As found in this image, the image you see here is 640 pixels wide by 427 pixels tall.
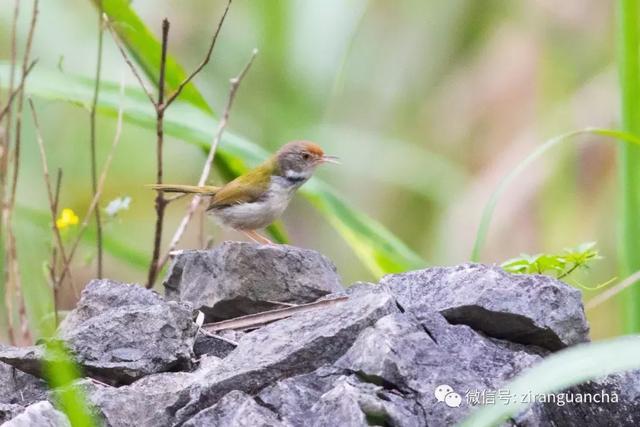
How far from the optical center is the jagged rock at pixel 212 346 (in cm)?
A: 279

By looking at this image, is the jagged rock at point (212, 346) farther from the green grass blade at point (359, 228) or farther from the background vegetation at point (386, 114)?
the background vegetation at point (386, 114)

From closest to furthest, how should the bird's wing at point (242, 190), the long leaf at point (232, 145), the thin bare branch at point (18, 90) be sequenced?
the thin bare branch at point (18, 90) → the long leaf at point (232, 145) → the bird's wing at point (242, 190)

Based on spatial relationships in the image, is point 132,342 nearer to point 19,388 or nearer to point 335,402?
point 19,388

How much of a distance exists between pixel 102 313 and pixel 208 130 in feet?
3.19

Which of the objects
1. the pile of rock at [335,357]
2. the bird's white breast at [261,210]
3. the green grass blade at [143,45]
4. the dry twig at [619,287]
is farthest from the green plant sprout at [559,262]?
the bird's white breast at [261,210]

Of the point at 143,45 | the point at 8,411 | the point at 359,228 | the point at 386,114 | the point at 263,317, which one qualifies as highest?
the point at 386,114

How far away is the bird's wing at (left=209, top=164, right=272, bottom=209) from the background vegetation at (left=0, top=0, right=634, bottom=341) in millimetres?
938

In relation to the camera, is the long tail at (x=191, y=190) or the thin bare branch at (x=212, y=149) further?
the long tail at (x=191, y=190)

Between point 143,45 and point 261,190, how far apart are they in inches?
30.5

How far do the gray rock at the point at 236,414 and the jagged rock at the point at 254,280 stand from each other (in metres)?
0.70

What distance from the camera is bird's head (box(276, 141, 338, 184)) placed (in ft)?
14.4

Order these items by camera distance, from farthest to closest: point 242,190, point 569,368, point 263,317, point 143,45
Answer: point 242,190
point 143,45
point 263,317
point 569,368

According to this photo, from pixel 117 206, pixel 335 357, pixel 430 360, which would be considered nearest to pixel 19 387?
pixel 335 357

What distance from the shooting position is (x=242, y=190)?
4223 millimetres
